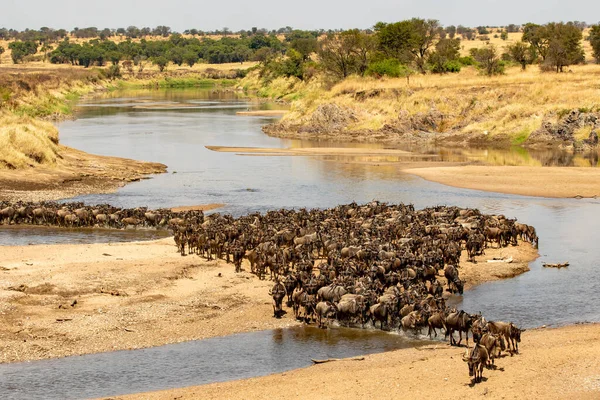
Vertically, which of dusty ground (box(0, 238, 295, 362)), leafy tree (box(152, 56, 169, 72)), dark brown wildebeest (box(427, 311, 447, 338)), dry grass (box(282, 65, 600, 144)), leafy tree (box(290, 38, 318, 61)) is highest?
leafy tree (box(290, 38, 318, 61))

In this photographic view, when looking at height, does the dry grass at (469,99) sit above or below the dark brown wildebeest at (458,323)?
above

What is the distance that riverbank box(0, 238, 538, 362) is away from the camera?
69.2 feet

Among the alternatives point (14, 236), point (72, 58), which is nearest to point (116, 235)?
point (14, 236)

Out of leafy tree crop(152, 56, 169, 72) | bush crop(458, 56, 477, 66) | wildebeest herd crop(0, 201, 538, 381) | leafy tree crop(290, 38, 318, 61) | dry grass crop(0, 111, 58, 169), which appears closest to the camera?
wildebeest herd crop(0, 201, 538, 381)

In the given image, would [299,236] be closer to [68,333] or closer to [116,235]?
[116,235]

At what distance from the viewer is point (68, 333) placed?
21234 millimetres

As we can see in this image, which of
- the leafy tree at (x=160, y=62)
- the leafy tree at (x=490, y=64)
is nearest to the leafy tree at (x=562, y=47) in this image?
the leafy tree at (x=490, y=64)

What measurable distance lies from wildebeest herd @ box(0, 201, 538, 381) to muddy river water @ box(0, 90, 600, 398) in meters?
1.02

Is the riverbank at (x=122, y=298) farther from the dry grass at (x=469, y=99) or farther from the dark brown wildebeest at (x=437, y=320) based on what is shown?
the dry grass at (x=469, y=99)

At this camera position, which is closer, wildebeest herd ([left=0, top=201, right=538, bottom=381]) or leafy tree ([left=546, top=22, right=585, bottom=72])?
wildebeest herd ([left=0, top=201, right=538, bottom=381])

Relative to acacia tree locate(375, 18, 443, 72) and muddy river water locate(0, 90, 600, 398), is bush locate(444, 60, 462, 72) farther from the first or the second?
muddy river water locate(0, 90, 600, 398)

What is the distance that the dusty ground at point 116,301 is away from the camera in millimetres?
21047

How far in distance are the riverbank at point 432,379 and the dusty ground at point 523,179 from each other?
27488 mm

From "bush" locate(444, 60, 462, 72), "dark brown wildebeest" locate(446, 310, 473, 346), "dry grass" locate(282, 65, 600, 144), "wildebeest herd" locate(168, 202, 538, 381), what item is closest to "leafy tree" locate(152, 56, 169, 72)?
"dry grass" locate(282, 65, 600, 144)
